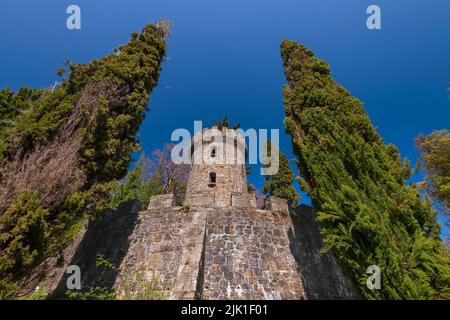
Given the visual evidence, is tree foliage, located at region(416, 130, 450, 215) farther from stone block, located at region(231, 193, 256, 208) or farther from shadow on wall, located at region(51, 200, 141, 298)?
shadow on wall, located at region(51, 200, 141, 298)

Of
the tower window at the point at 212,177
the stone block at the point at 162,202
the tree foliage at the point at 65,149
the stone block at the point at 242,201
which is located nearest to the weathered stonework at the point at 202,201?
the stone block at the point at 162,202

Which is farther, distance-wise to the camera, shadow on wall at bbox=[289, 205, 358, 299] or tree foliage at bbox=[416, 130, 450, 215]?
tree foliage at bbox=[416, 130, 450, 215]

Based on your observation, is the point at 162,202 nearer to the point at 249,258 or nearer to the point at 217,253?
the point at 217,253

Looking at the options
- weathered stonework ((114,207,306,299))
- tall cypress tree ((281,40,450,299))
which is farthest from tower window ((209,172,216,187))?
tall cypress tree ((281,40,450,299))

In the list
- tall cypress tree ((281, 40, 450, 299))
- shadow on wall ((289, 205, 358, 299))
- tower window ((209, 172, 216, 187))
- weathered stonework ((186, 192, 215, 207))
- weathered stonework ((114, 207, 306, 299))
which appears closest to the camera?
tall cypress tree ((281, 40, 450, 299))

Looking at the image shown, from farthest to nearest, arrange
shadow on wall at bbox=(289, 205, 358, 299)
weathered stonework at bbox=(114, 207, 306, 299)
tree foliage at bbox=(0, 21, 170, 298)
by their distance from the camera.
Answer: shadow on wall at bbox=(289, 205, 358, 299), weathered stonework at bbox=(114, 207, 306, 299), tree foliage at bbox=(0, 21, 170, 298)
